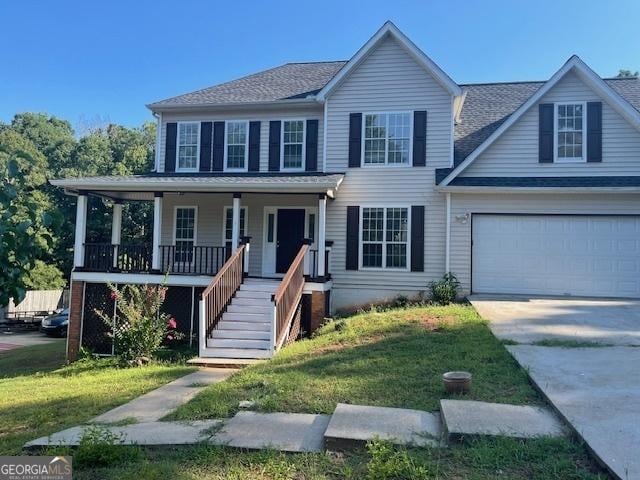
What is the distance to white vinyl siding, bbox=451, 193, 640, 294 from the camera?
12891 mm

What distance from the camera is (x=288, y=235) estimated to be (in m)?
15.2

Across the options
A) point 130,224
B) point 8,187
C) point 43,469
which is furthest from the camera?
point 130,224

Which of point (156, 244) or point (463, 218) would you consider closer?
point (156, 244)

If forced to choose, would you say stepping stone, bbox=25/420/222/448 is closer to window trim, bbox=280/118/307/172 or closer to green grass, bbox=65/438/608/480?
green grass, bbox=65/438/608/480

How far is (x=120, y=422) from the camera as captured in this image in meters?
5.33

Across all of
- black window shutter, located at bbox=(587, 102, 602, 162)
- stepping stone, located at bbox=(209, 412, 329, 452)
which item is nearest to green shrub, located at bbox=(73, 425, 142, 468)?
stepping stone, located at bbox=(209, 412, 329, 452)

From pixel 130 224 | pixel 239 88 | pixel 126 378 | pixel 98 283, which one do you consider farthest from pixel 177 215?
pixel 130 224

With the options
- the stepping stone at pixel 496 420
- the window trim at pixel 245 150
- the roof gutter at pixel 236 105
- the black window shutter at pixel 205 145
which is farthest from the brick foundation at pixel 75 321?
the stepping stone at pixel 496 420

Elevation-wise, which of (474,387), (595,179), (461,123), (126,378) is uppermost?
(461,123)

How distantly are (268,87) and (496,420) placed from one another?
558 inches

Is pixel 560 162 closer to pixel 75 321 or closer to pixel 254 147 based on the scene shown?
pixel 254 147

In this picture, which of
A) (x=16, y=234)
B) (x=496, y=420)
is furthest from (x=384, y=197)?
(x=16, y=234)

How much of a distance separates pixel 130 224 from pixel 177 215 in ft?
66.4

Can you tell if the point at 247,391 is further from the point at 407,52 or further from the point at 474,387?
the point at 407,52
